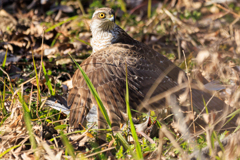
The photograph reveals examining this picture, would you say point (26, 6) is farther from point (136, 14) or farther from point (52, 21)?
point (136, 14)

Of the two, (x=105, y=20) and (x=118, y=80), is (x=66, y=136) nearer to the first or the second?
(x=118, y=80)

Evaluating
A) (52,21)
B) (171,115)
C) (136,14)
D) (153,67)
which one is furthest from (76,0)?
(171,115)

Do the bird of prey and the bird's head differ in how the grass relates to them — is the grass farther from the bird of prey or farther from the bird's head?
the bird's head

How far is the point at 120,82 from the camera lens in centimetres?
299

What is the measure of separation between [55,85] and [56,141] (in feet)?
4.61

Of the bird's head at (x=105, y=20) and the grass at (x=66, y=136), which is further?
the bird's head at (x=105, y=20)

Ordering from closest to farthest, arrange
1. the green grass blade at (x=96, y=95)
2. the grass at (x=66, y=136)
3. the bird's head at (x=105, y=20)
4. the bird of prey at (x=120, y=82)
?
the grass at (x=66, y=136), the green grass blade at (x=96, y=95), the bird of prey at (x=120, y=82), the bird's head at (x=105, y=20)

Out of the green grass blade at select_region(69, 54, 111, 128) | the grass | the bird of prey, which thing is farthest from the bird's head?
the green grass blade at select_region(69, 54, 111, 128)

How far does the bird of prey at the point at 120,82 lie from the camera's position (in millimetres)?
2849

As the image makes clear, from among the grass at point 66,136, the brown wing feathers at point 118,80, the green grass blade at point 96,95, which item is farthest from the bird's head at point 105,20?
the green grass blade at point 96,95

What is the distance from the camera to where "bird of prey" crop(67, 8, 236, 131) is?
285cm

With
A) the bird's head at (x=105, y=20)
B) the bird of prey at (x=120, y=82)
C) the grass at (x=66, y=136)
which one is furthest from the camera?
the bird's head at (x=105, y=20)

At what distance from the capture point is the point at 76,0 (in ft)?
22.2

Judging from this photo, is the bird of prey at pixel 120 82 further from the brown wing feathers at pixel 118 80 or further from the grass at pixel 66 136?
the grass at pixel 66 136
